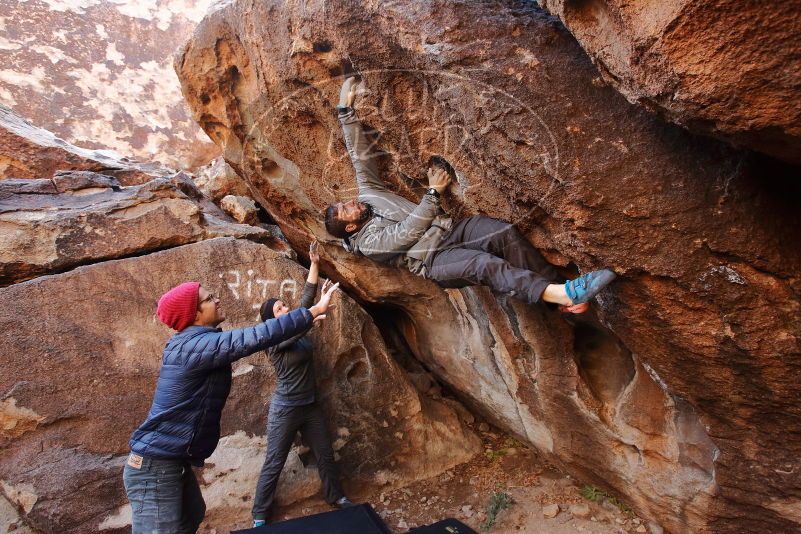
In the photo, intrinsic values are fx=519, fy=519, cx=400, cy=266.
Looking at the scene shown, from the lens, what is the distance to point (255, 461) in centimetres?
373

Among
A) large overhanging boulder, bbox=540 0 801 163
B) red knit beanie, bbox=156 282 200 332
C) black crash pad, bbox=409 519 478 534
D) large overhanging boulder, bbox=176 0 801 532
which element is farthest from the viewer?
black crash pad, bbox=409 519 478 534

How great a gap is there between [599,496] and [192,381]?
301 cm

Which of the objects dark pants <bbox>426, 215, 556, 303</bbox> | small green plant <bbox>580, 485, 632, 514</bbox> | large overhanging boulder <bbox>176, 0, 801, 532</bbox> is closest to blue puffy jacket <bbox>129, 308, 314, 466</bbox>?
dark pants <bbox>426, 215, 556, 303</bbox>

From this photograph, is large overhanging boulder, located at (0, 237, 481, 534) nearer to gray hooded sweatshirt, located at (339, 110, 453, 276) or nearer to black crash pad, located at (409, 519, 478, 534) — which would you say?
black crash pad, located at (409, 519, 478, 534)

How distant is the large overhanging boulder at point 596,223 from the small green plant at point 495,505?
0.49 m

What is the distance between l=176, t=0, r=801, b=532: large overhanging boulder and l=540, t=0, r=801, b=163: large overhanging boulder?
0.36m

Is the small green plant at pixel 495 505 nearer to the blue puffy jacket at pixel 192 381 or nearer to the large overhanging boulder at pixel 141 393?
the large overhanging boulder at pixel 141 393

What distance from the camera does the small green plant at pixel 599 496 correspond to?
3.66m

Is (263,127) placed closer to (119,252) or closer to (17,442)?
(119,252)

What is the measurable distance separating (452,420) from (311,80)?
295 centimetres

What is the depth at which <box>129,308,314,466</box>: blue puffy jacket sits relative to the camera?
2.32 meters

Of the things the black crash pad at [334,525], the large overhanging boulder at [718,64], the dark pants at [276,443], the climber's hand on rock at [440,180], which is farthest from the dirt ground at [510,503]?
the large overhanging boulder at [718,64]

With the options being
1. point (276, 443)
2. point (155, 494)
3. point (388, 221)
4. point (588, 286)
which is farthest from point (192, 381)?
point (588, 286)

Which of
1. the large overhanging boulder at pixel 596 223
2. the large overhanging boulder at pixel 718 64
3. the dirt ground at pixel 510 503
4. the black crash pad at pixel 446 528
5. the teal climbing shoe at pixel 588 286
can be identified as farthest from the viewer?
the dirt ground at pixel 510 503
